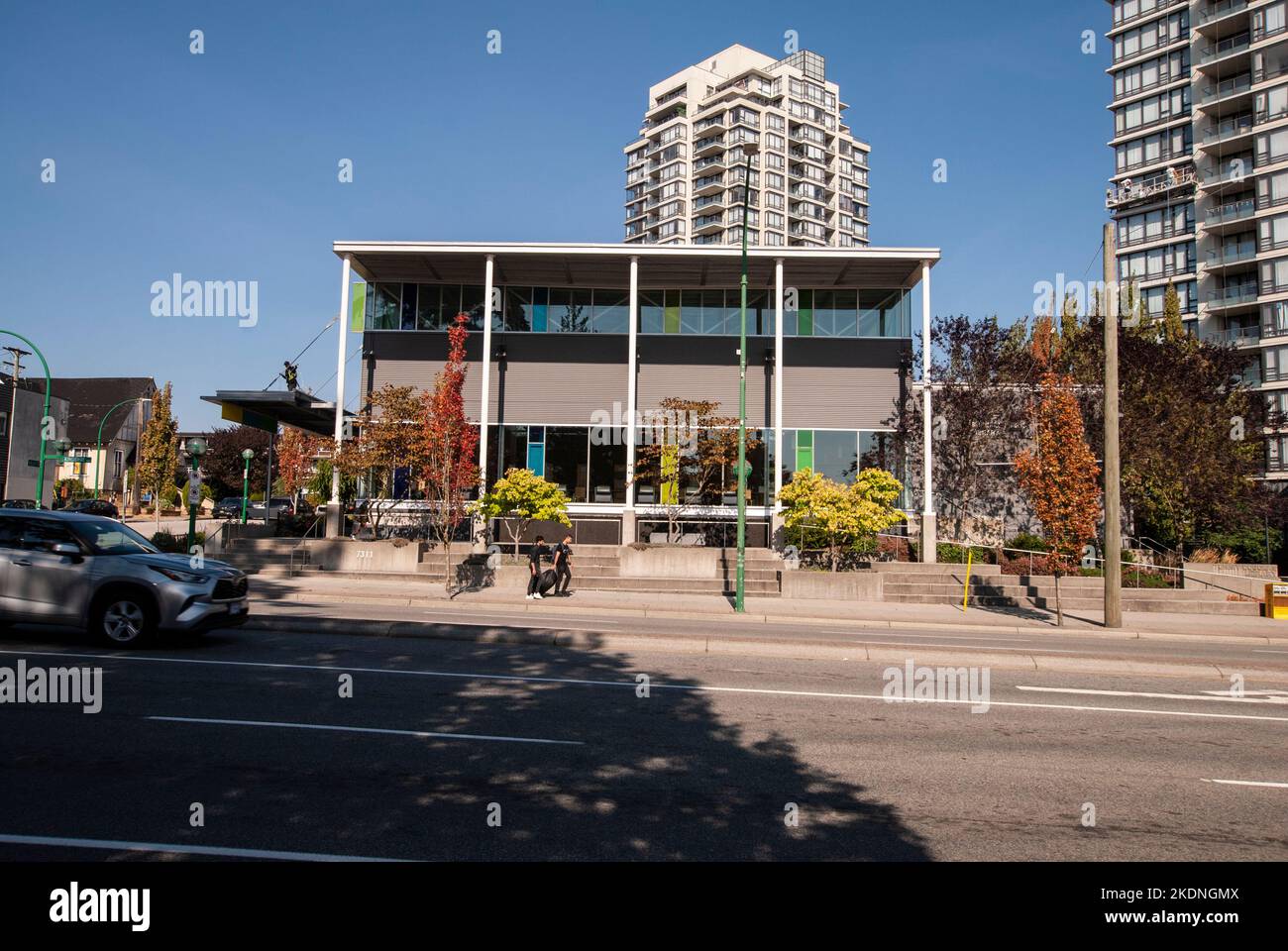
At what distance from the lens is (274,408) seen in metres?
29.4

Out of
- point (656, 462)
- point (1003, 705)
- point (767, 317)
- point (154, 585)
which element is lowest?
point (1003, 705)

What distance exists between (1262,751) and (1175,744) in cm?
75

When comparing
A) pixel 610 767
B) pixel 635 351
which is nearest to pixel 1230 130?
pixel 635 351

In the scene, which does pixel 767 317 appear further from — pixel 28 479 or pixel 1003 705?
pixel 28 479

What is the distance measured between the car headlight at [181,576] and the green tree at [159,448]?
5369cm

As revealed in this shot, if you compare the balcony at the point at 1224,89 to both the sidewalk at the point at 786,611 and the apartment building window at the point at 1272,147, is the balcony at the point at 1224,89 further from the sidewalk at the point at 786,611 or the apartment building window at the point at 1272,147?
the sidewalk at the point at 786,611

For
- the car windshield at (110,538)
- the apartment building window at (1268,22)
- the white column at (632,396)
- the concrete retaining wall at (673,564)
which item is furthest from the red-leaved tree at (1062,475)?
the apartment building window at (1268,22)

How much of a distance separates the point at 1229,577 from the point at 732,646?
20.8 metres

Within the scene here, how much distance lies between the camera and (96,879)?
4.04 meters

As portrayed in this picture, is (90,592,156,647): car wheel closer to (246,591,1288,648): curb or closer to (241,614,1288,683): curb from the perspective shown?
(241,614,1288,683): curb

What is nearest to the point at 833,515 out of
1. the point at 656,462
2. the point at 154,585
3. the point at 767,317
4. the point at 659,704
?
the point at 656,462

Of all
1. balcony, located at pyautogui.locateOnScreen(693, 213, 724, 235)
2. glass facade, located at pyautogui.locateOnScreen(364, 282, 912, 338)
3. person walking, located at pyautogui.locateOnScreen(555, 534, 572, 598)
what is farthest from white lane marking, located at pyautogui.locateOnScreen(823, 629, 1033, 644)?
balcony, located at pyautogui.locateOnScreen(693, 213, 724, 235)

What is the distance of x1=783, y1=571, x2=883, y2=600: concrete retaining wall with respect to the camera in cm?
2325

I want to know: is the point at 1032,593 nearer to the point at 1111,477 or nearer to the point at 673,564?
the point at 1111,477
